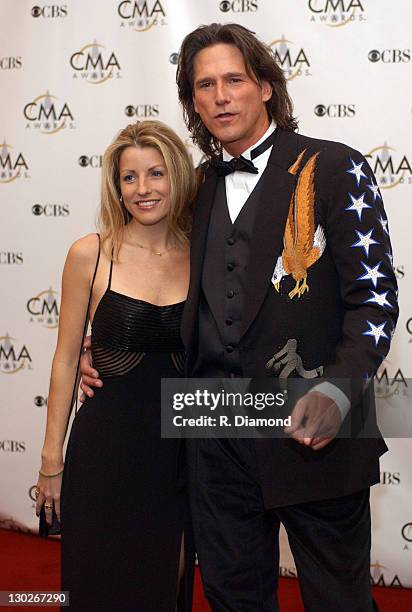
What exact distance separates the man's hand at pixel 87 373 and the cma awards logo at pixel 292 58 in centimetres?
148

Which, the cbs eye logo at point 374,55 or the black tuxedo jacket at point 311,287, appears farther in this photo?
the cbs eye logo at point 374,55

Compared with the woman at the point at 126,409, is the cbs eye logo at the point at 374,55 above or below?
above

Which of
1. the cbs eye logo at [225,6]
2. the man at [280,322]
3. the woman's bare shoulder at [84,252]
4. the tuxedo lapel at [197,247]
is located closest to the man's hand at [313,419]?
the man at [280,322]

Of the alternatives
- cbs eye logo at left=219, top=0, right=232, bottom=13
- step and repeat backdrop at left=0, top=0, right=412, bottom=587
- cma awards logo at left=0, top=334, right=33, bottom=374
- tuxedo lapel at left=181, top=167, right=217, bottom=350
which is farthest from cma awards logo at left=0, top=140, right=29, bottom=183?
tuxedo lapel at left=181, top=167, right=217, bottom=350

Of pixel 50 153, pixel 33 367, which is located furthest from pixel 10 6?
pixel 33 367

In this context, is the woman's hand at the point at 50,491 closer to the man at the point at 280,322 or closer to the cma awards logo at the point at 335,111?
the man at the point at 280,322

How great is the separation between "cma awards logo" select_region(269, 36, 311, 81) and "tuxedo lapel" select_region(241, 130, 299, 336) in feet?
4.41

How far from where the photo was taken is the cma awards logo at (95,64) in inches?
135

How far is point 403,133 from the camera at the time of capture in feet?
10.2

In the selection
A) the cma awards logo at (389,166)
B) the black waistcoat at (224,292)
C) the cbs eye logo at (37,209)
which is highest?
the cma awards logo at (389,166)

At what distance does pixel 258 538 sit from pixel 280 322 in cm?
55

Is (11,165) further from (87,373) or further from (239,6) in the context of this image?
(87,373)

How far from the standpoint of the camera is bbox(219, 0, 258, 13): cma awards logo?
3.20m

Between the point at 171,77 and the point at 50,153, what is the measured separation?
2.09 feet
